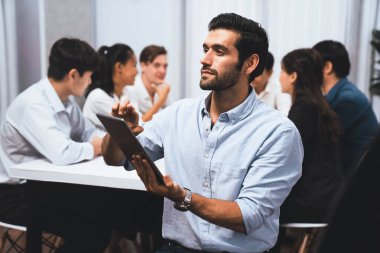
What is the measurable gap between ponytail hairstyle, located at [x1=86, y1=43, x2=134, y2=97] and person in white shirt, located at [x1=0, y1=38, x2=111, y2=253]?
78cm

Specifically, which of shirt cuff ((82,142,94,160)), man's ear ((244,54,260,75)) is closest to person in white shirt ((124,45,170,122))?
shirt cuff ((82,142,94,160))

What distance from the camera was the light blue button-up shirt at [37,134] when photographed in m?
1.75

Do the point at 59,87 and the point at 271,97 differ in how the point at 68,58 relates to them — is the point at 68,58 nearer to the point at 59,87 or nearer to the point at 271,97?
the point at 59,87

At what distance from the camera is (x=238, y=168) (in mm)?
1189

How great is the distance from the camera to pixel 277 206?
119 centimetres

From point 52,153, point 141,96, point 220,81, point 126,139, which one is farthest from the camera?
point 141,96

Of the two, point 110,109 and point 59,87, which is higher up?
point 59,87

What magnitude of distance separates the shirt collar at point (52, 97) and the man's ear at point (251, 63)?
0.96m

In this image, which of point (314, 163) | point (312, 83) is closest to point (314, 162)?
point (314, 163)

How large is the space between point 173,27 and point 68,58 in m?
2.11

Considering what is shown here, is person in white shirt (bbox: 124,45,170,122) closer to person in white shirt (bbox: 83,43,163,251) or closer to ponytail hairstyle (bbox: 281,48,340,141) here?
person in white shirt (bbox: 83,43,163,251)

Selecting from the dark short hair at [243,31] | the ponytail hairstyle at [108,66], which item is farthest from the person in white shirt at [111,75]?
the dark short hair at [243,31]

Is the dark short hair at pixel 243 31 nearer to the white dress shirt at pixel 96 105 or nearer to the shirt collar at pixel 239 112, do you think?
the shirt collar at pixel 239 112

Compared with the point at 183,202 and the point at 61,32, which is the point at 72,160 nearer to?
the point at 183,202
